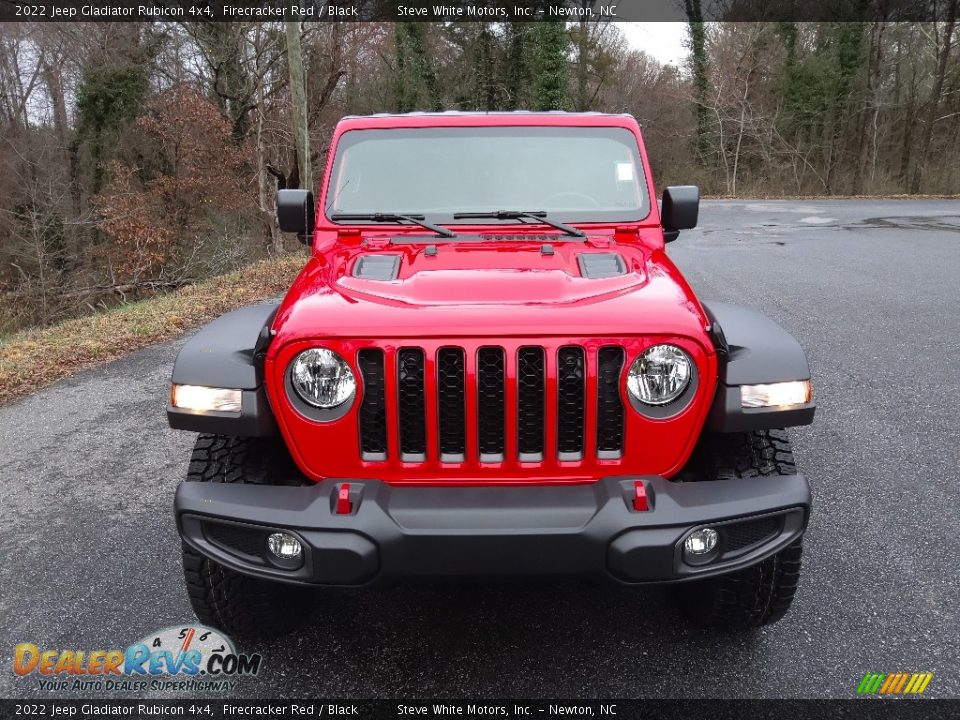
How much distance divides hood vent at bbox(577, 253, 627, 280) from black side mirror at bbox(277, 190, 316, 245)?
57.5 inches

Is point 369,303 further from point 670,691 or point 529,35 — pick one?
point 529,35

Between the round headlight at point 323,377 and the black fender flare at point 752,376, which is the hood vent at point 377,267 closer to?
the round headlight at point 323,377

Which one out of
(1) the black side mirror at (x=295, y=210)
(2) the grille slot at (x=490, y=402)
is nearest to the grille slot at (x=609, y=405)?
(2) the grille slot at (x=490, y=402)

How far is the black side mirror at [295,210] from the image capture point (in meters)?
3.51

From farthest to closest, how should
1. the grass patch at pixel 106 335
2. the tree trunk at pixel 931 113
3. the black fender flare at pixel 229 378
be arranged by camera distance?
the tree trunk at pixel 931 113, the grass patch at pixel 106 335, the black fender flare at pixel 229 378

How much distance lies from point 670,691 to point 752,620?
38cm

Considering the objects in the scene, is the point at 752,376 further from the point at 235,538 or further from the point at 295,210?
the point at 295,210

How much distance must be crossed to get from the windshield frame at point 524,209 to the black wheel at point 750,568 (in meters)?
1.27

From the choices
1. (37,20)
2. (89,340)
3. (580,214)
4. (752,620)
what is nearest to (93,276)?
(37,20)

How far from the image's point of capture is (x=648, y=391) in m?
2.17

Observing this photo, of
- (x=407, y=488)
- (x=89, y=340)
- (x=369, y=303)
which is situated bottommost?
(x=89, y=340)

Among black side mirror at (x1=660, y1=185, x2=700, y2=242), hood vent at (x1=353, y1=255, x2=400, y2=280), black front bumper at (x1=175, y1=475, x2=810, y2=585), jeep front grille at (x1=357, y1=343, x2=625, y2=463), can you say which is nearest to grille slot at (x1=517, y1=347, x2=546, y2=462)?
jeep front grille at (x1=357, y1=343, x2=625, y2=463)

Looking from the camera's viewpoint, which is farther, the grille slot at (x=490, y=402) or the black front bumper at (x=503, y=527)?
the grille slot at (x=490, y=402)

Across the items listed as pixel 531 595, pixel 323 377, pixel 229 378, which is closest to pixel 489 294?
pixel 323 377
